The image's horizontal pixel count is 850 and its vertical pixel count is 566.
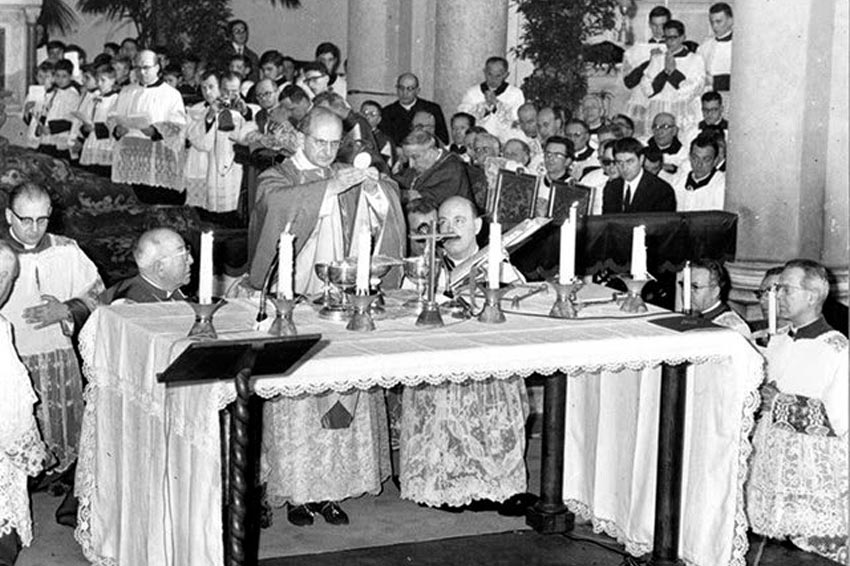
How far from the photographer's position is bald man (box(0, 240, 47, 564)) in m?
6.46

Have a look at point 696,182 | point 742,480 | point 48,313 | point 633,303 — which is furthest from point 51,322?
point 696,182

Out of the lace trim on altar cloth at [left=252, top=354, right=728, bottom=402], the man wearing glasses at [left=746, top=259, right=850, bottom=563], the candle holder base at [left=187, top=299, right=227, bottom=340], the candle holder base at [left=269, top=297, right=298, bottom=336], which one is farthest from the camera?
the man wearing glasses at [left=746, top=259, right=850, bottom=563]

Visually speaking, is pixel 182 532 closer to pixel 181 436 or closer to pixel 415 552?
pixel 181 436

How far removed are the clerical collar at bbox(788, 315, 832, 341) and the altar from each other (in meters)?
0.68

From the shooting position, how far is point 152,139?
16344 millimetres

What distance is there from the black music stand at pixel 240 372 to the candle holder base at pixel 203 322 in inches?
10.8

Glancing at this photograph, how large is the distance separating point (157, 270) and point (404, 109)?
783 cm

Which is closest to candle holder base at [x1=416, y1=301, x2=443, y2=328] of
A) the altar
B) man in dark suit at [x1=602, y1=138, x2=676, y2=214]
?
the altar

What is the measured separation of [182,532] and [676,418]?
1.98m

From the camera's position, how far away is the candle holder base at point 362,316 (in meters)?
6.48

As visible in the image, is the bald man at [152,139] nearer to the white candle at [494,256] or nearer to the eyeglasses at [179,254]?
the eyeglasses at [179,254]

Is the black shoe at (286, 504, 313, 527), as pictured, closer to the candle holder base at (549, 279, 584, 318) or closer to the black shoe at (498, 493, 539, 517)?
the black shoe at (498, 493, 539, 517)

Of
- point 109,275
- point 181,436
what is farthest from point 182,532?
point 109,275

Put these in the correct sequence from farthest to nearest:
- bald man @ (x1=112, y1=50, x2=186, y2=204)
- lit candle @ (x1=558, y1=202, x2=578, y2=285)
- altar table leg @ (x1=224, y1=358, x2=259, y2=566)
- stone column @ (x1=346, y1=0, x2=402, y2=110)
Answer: stone column @ (x1=346, y1=0, x2=402, y2=110)
bald man @ (x1=112, y1=50, x2=186, y2=204)
lit candle @ (x1=558, y1=202, x2=578, y2=285)
altar table leg @ (x1=224, y1=358, x2=259, y2=566)
